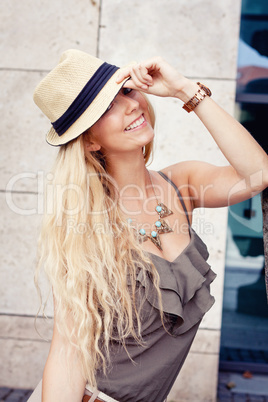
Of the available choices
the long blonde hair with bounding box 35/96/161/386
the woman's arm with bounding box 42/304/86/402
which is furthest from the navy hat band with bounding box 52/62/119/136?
the woman's arm with bounding box 42/304/86/402

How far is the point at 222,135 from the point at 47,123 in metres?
2.30

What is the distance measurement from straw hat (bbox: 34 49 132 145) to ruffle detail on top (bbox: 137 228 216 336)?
611mm

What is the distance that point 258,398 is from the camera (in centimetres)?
365

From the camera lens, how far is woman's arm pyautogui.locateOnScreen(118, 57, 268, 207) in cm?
153

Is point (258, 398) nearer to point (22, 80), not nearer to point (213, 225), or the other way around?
point (213, 225)

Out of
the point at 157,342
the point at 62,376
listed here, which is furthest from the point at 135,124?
the point at 62,376

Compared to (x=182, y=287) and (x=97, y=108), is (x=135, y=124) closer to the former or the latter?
(x=97, y=108)

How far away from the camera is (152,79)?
1.67 meters

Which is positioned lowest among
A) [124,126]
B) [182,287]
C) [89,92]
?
[182,287]

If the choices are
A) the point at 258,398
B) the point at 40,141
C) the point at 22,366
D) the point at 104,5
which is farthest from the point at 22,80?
the point at 258,398

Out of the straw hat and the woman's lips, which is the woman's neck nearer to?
the woman's lips

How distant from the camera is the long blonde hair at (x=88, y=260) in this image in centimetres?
167

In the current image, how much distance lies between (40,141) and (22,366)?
191 cm

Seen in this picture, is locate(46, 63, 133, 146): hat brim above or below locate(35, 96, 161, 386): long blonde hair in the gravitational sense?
above
